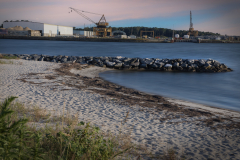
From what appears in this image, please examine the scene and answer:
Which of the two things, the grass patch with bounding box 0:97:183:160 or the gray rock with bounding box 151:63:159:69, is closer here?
the grass patch with bounding box 0:97:183:160

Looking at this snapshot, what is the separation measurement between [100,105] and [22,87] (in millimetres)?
4560

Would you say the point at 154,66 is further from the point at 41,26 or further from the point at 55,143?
the point at 41,26

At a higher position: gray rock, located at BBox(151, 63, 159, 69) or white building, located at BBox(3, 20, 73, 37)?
white building, located at BBox(3, 20, 73, 37)

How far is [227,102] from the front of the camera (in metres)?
11.4

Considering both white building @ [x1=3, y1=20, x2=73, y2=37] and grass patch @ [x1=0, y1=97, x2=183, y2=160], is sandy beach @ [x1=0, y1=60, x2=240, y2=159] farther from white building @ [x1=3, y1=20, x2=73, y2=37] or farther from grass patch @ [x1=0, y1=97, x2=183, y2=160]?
white building @ [x1=3, y1=20, x2=73, y2=37]

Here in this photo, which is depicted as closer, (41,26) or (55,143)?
(55,143)

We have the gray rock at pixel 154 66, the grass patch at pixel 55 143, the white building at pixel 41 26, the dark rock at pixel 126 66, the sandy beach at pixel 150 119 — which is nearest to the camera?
the grass patch at pixel 55 143

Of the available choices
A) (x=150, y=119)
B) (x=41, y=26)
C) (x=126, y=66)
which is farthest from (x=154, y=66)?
(x=41, y=26)

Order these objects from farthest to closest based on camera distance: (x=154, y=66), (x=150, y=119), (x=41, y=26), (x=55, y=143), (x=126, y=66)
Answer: (x=41, y=26), (x=154, y=66), (x=126, y=66), (x=150, y=119), (x=55, y=143)

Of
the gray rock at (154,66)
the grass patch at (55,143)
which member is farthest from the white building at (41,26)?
the grass patch at (55,143)

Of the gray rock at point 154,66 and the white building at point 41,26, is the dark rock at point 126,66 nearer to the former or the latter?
the gray rock at point 154,66

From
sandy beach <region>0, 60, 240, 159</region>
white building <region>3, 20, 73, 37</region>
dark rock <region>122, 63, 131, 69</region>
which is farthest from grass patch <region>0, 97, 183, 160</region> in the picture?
white building <region>3, 20, 73, 37</region>

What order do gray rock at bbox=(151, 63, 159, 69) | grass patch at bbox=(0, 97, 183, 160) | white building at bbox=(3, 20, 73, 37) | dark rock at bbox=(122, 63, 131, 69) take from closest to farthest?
grass patch at bbox=(0, 97, 183, 160) → dark rock at bbox=(122, 63, 131, 69) → gray rock at bbox=(151, 63, 159, 69) → white building at bbox=(3, 20, 73, 37)

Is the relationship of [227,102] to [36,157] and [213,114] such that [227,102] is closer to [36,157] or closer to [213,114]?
[213,114]
